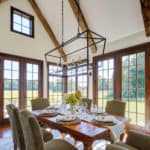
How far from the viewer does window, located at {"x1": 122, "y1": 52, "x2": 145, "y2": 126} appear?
390cm

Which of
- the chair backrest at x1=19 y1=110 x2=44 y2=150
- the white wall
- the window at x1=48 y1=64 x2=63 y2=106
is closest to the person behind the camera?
the chair backrest at x1=19 y1=110 x2=44 y2=150

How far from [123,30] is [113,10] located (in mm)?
613

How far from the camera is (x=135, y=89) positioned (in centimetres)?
403

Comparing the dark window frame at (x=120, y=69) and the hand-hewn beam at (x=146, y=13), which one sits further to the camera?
the dark window frame at (x=120, y=69)

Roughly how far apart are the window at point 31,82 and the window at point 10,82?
15.3 inches

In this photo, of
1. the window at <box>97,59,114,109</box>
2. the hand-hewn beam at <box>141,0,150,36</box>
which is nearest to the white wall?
the window at <box>97,59,114,109</box>

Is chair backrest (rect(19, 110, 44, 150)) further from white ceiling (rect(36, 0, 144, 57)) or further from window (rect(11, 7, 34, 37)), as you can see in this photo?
window (rect(11, 7, 34, 37))

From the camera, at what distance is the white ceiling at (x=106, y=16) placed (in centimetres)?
368

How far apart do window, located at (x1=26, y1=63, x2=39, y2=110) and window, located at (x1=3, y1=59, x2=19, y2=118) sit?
390mm

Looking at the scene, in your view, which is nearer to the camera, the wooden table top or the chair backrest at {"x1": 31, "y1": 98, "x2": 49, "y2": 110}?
the wooden table top

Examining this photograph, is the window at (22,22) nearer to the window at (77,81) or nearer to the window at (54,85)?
the window at (54,85)

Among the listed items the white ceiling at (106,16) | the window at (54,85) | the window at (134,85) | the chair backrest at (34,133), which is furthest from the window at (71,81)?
the chair backrest at (34,133)

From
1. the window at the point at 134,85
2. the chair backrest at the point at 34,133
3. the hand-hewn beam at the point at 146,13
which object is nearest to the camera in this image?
the chair backrest at the point at 34,133

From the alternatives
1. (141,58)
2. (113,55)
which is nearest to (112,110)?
(141,58)
